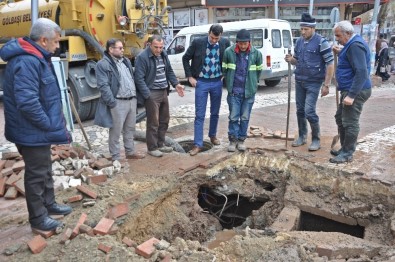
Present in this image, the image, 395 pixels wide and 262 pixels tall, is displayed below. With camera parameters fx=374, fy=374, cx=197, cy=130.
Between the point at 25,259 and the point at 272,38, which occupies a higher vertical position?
the point at 272,38

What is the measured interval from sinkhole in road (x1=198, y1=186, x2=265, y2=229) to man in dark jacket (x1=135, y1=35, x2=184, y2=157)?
919 mm

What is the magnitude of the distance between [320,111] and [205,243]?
5938 mm

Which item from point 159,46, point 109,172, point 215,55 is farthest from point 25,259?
point 215,55

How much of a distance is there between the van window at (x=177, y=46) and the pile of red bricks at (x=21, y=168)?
918 cm

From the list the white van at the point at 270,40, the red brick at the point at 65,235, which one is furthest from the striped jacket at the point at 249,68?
the white van at the point at 270,40

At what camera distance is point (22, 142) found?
3229 mm

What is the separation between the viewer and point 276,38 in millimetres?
12500

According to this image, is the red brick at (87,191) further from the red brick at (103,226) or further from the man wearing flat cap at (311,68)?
the man wearing flat cap at (311,68)

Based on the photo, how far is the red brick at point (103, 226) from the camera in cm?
344

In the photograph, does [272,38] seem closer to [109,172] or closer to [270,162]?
[270,162]

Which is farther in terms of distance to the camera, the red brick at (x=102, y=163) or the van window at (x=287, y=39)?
the van window at (x=287, y=39)

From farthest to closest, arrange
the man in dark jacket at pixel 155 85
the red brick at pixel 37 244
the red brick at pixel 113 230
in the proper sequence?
the man in dark jacket at pixel 155 85
the red brick at pixel 113 230
the red brick at pixel 37 244

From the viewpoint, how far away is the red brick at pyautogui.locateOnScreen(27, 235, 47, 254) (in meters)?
3.19

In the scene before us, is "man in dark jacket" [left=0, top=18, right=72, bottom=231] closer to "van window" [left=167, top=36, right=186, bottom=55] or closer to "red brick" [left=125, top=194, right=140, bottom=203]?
"red brick" [left=125, top=194, right=140, bottom=203]
